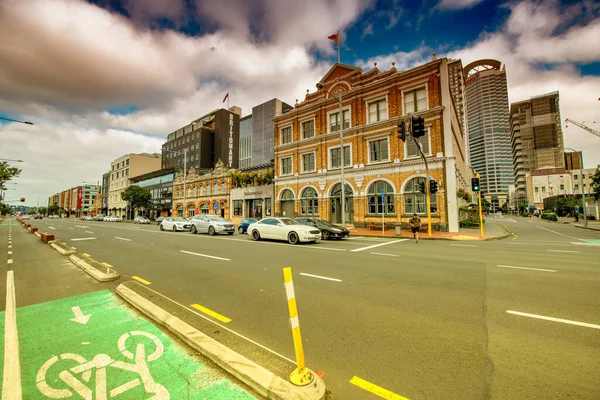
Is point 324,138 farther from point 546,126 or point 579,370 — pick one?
point 546,126

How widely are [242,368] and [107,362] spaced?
1658 mm

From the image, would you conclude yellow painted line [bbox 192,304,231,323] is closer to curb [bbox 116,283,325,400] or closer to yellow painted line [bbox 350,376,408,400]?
curb [bbox 116,283,325,400]

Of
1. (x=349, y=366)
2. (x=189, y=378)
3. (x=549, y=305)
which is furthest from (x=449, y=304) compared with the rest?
(x=189, y=378)

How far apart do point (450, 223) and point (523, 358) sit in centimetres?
2079

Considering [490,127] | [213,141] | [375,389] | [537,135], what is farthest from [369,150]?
[490,127]

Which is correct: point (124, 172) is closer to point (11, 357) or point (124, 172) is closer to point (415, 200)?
point (415, 200)

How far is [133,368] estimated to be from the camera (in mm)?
2896

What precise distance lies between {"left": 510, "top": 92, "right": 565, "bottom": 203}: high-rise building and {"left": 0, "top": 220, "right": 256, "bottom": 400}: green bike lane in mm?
162405

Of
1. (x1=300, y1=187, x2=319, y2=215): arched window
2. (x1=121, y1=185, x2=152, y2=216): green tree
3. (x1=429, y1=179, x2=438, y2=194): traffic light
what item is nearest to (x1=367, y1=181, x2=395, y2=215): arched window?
(x1=300, y1=187, x2=319, y2=215): arched window

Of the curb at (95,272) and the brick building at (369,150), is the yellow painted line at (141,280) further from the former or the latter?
the brick building at (369,150)

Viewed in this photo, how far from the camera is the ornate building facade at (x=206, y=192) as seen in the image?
139ft

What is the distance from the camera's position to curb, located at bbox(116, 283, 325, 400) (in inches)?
92.4

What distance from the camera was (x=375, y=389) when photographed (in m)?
2.54

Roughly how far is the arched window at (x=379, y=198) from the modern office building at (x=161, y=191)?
46.3m
